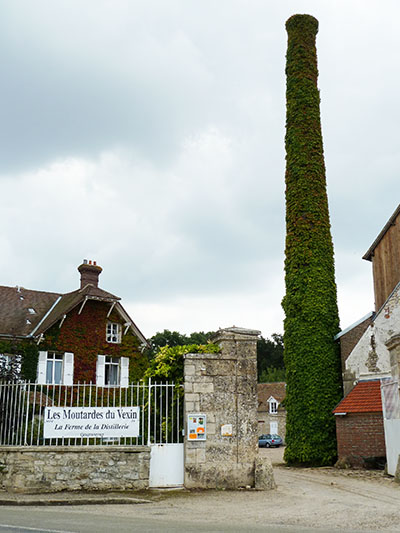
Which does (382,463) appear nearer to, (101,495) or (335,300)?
(335,300)

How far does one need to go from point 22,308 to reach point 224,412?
61.9 ft

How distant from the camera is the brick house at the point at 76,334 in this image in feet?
84.3

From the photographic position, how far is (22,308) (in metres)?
28.3

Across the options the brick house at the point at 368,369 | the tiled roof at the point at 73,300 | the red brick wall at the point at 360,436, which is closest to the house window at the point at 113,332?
the tiled roof at the point at 73,300

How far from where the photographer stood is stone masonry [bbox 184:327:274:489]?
11.6 m

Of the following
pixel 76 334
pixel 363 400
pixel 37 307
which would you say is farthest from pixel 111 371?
pixel 363 400

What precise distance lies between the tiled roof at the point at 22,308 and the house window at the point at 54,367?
158 cm

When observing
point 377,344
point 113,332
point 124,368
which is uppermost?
point 113,332

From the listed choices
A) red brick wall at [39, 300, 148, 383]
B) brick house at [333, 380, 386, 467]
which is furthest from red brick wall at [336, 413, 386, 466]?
red brick wall at [39, 300, 148, 383]

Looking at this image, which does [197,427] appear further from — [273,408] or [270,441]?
[273,408]

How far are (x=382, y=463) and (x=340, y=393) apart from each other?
3524 mm

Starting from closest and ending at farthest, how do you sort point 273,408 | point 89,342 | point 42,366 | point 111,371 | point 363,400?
point 363,400 → point 42,366 → point 89,342 → point 111,371 → point 273,408

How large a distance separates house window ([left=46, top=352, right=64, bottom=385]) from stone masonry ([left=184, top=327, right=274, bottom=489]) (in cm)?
1570

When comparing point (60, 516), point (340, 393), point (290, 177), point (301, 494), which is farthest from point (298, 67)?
point (60, 516)
